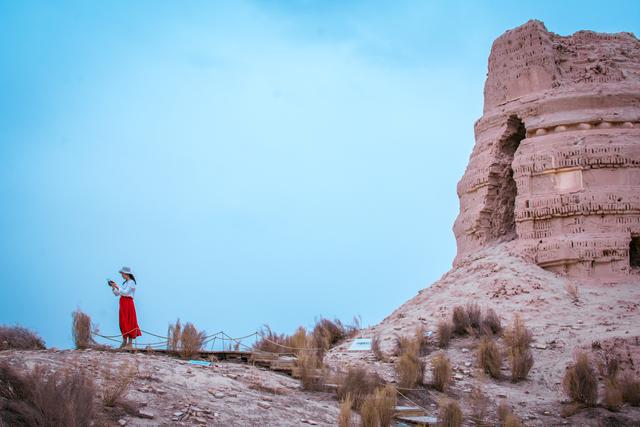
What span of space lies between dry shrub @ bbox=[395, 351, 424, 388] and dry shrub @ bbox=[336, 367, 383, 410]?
2.35 feet

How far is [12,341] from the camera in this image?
13422 millimetres

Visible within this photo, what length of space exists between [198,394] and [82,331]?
3.20m

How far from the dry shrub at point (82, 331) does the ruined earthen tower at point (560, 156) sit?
9.89 metres

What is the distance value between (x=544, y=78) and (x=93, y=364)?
1318 centimetres

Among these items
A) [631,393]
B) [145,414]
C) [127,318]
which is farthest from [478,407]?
[145,414]

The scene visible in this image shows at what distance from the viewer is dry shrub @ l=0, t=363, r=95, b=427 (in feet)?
28.2

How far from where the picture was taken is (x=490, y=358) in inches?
631

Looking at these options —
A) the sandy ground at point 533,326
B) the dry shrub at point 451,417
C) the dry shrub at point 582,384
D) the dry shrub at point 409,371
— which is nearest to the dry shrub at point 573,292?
the sandy ground at point 533,326

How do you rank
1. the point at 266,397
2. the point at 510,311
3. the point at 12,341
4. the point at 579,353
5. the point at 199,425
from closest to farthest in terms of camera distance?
the point at 199,425 → the point at 266,397 → the point at 12,341 → the point at 579,353 → the point at 510,311

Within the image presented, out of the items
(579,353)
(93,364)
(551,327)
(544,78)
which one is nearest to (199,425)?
(93,364)

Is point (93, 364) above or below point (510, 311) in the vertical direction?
below

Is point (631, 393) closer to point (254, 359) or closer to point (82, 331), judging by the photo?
point (254, 359)

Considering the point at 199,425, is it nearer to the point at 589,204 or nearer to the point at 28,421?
the point at 28,421

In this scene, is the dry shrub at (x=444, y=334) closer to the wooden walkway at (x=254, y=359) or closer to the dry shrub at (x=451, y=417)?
the wooden walkway at (x=254, y=359)
